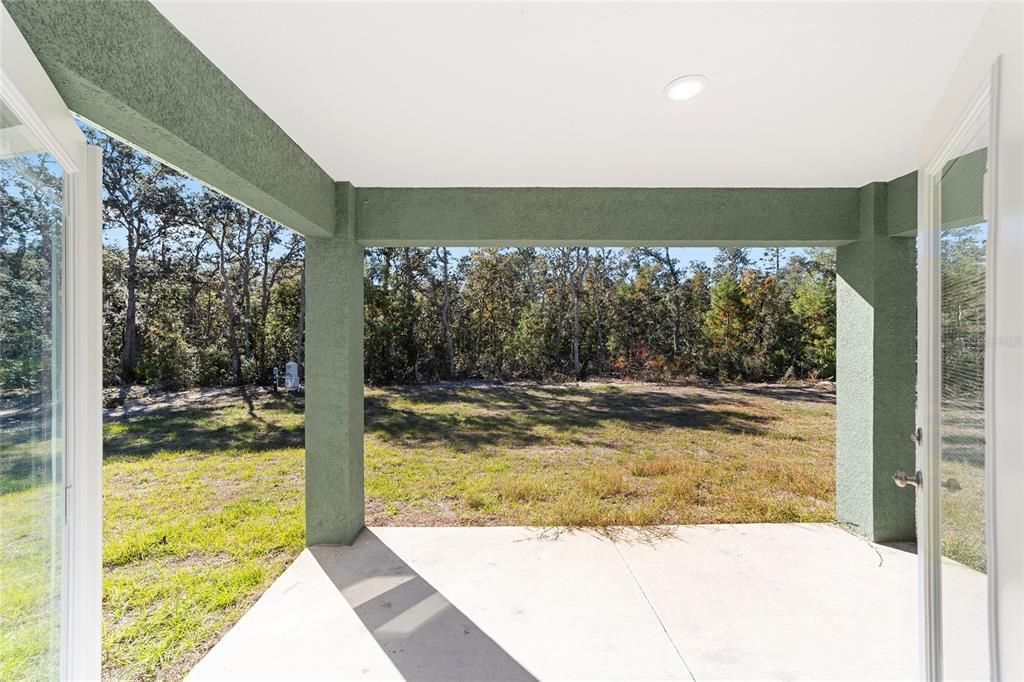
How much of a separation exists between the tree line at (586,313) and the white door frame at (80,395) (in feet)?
17.1

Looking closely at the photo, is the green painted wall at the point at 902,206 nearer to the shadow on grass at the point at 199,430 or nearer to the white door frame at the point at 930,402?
the white door frame at the point at 930,402

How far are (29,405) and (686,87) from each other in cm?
236

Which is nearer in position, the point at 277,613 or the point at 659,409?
the point at 277,613

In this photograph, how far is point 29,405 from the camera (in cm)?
100

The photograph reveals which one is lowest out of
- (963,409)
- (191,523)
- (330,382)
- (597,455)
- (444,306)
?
(191,523)

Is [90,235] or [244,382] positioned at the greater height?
[90,235]

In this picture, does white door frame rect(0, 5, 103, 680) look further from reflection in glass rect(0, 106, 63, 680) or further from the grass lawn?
the grass lawn

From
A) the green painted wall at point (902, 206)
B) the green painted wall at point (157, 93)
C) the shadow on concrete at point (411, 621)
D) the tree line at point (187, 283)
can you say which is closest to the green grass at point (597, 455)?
the shadow on concrete at point (411, 621)

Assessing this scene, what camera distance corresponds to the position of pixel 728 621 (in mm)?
2201

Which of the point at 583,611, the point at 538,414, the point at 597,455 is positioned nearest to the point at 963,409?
the point at 583,611

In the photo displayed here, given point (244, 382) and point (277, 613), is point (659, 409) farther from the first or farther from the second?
point (244, 382)

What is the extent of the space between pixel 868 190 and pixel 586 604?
10.6 ft

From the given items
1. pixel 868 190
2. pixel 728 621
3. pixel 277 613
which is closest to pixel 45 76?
pixel 277 613

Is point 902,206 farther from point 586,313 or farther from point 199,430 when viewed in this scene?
point 199,430
